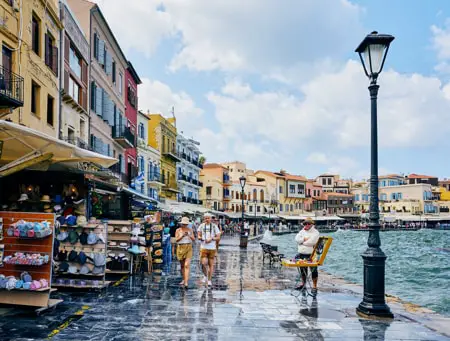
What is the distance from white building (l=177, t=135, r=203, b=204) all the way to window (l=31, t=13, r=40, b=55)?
3722 cm

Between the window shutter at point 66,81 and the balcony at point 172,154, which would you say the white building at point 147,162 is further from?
the window shutter at point 66,81

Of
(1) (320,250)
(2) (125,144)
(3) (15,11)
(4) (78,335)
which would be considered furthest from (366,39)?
(2) (125,144)

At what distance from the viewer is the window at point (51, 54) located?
1839 cm

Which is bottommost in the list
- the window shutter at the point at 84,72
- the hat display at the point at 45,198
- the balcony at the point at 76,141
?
the hat display at the point at 45,198

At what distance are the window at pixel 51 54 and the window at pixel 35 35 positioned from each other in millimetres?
803

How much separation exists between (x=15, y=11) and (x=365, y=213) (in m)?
105

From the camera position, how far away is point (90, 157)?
28.9ft

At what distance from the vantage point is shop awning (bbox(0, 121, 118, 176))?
7088 millimetres

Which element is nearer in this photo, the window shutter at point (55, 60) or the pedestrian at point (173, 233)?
the window shutter at point (55, 60)

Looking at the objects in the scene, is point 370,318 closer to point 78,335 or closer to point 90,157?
point 78,335

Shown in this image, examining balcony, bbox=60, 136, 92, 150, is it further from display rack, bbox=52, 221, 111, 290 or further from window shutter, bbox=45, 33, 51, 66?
display rack, bbox=52, 221, 111, 290

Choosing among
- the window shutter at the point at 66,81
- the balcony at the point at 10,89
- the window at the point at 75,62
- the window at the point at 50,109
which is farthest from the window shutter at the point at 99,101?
the balcony at the point at 10,89

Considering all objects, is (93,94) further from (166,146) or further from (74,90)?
(166,146)

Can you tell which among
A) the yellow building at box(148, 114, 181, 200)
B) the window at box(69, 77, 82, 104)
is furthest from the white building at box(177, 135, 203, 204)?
the window at box(69, 77, 82, 104)
